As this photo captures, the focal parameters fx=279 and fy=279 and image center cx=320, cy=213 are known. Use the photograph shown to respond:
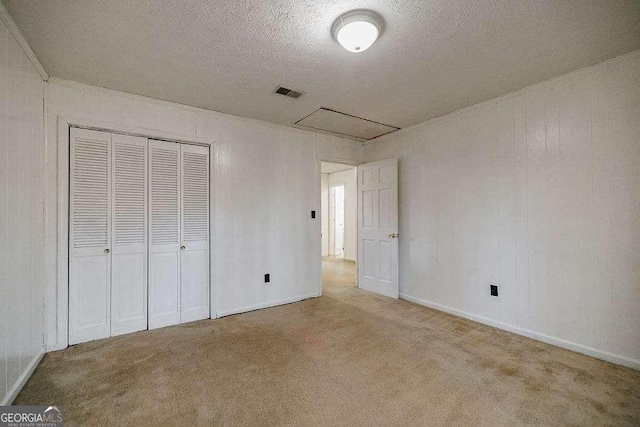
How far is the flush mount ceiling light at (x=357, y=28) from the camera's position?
1.72 meters

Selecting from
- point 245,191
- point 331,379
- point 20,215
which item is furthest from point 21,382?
point 245,191

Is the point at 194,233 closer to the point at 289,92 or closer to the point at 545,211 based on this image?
the point at 289,92

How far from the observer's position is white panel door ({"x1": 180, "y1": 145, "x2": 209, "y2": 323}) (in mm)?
3174

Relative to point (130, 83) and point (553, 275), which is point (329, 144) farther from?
point (553, 275)

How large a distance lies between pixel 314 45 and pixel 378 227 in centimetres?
281

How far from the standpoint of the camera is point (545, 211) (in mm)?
2652

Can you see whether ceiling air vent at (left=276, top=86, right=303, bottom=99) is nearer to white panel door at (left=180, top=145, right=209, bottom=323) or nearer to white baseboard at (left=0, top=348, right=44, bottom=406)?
white panel door at (left=180, top=145, right=209, bottom=323)

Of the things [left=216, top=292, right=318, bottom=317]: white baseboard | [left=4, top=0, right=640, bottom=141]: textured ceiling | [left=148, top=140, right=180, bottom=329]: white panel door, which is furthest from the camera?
[left=216, top=292, right=318, bottom=317]: white baseboard

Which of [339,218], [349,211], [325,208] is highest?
[325,208]

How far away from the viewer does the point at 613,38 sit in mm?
1989

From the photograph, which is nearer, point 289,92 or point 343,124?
point 289,92

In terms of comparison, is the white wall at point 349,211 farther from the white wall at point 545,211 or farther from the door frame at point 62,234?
the door frame at point 62,234

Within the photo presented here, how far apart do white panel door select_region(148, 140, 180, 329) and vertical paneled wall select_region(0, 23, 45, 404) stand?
0.84 meters

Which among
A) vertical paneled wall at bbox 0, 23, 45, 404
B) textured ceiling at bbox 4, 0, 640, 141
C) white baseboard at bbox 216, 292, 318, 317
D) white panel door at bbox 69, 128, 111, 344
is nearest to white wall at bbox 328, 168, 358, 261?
white baseboard at bbox 216, 292, 318, 317
